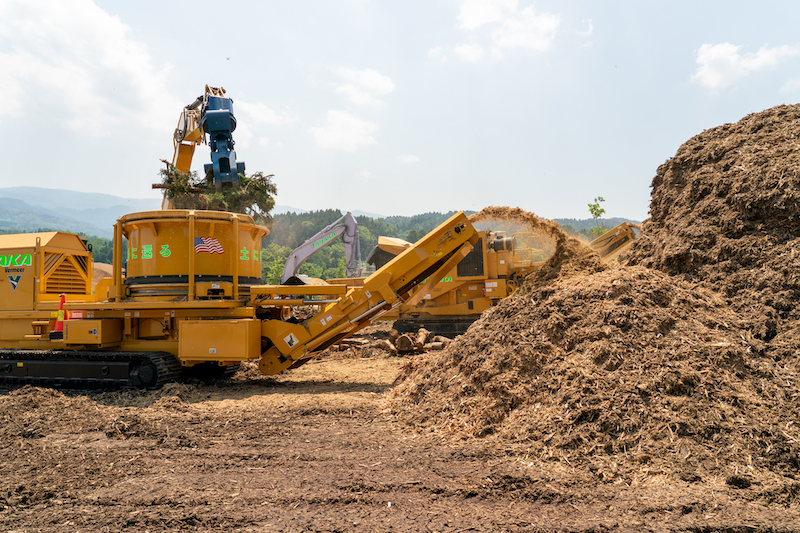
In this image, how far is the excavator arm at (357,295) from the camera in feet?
25.1

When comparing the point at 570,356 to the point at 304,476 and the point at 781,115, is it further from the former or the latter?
the point at 781,115

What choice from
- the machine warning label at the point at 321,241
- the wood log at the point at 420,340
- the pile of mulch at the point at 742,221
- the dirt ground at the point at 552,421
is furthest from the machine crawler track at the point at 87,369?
the machine warning label at the point at 321,241

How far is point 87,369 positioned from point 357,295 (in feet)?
14.6

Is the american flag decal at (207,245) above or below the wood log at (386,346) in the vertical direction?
above

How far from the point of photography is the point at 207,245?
314 inches

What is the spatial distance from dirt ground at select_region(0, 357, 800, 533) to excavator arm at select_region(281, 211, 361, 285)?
10.5m

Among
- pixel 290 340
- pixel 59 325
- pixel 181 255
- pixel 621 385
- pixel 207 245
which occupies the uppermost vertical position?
pixel 207 245

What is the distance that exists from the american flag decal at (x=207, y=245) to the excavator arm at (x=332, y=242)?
316 inches

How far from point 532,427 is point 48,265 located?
864 cm

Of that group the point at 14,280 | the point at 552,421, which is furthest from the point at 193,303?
→ the point at 552,421

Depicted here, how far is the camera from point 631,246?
7.45 metres

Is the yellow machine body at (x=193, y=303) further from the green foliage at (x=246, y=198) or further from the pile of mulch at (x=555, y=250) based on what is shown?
the green foliage at (x=246, y=198)

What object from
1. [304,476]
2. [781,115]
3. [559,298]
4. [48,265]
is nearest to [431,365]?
[559,298]

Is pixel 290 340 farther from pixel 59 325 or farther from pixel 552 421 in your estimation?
pixel 552 421
